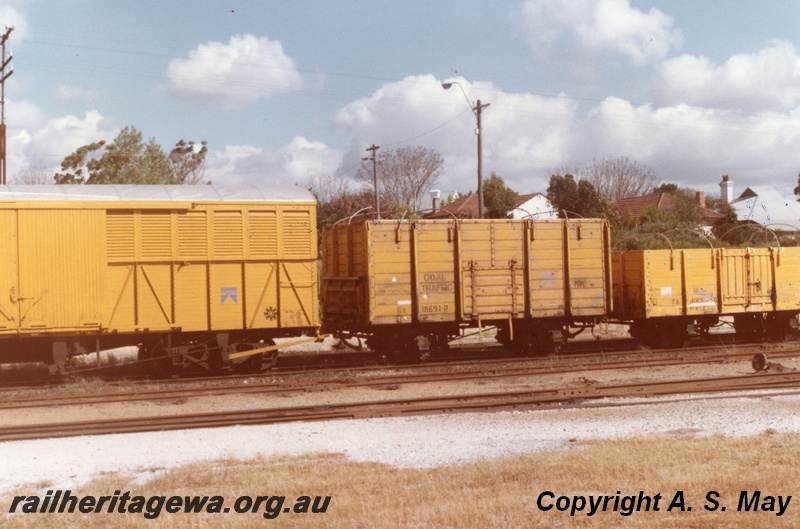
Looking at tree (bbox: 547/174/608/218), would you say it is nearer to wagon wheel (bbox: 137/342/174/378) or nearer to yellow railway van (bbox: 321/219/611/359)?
yellow railway van (bbox: 321/219/611/359)

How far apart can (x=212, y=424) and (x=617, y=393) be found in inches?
260

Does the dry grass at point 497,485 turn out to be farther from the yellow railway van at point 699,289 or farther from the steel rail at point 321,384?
the yellow railway van at point 699,289

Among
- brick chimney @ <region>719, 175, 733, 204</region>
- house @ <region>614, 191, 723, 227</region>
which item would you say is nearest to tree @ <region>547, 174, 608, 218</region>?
house @ <region>614, 191, 723, 227</region>

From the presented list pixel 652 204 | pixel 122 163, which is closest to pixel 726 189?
pixel 652 204

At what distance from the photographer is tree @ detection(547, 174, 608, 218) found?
152 ft

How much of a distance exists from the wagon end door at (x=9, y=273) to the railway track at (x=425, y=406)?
3.72 metres

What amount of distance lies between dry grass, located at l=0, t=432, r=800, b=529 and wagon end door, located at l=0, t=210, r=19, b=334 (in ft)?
22.2

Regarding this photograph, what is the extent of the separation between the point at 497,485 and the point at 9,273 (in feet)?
34.4

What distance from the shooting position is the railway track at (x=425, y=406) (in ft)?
34.8

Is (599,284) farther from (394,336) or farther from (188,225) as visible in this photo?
(188,225)

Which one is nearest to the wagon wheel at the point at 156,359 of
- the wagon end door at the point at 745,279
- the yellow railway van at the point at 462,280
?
the yellow railway van at the point at 462,280

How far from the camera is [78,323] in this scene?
45.6 feet

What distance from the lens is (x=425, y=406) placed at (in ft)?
38.4

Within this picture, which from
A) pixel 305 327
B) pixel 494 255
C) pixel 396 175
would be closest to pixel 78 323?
pixel 305 327
